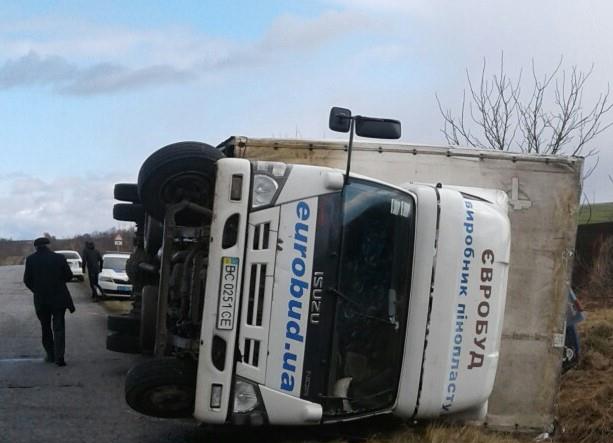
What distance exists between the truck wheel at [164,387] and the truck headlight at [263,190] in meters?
1.22

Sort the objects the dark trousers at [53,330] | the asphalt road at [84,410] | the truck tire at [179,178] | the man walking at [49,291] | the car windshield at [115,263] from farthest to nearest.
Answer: the car windshield at [115,263]
the man walking at [49,291]
the dark trousers at [53,330]
the asphalt road at [84,410]
the truck tire at [179,178]

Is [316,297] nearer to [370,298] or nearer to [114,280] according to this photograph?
[370,298]

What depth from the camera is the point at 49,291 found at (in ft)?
33.8

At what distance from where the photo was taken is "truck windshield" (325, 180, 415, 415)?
18.1ft

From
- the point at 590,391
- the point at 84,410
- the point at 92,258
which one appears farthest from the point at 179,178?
the point at 92,258

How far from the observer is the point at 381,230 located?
224 inches

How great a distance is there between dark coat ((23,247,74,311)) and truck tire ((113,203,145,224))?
4.47 feet

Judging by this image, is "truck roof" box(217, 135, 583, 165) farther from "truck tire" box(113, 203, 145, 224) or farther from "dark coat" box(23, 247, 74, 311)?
"dark coat" box(23, 247, 74, 311)

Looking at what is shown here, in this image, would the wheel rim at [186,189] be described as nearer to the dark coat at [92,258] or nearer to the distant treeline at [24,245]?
the dark coat at [92,258]

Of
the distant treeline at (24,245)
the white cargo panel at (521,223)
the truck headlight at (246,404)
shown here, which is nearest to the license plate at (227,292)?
the truck headlight at (246,404)

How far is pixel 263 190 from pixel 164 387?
1.46 meters

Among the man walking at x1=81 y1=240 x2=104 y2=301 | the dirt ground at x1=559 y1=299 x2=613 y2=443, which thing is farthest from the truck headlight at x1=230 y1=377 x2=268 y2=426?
the man walking at x1=81 y1=240 x2=104 y2=301

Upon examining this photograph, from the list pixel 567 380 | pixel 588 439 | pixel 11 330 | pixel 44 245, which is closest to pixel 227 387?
pixel 588 439

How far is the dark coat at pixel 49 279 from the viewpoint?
10.3m
